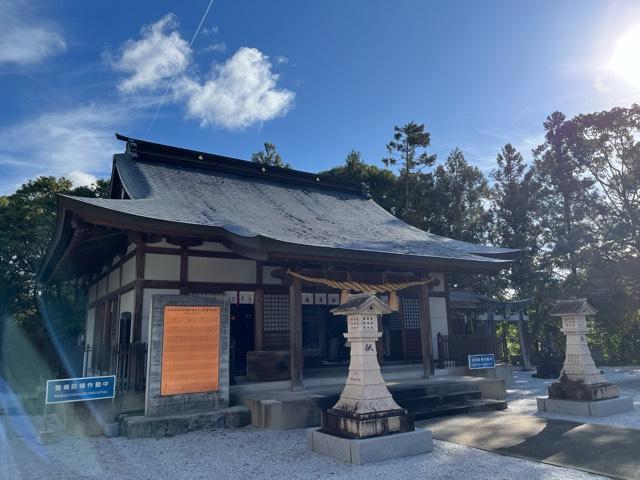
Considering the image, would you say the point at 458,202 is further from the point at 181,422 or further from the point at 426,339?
the point at 181,422

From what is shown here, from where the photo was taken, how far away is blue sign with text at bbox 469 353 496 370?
1141 centimetres

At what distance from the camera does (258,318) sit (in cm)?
1034

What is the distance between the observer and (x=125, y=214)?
25.0 feet

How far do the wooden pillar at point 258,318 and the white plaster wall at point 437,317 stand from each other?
209 inches

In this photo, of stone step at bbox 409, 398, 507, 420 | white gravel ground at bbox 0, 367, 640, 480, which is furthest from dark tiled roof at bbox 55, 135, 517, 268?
white gravel ground at bbox 0, 367, 640, 480

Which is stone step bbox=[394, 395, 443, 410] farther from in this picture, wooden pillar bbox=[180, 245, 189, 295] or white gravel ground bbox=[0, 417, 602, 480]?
wooden pillar bbox=[180, 245, 189, 295]

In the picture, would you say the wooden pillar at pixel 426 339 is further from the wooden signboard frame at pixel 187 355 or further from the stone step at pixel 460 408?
the wooden signboard frame at pixel 187 355

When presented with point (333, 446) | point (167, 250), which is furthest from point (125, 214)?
point (333, 446)

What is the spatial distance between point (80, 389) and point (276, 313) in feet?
14.7

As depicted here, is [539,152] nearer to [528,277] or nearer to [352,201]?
[528,277]

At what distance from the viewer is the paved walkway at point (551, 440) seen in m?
5.67

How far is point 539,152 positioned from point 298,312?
22045 mm

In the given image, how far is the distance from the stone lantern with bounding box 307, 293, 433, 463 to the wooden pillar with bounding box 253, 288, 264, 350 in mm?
3852

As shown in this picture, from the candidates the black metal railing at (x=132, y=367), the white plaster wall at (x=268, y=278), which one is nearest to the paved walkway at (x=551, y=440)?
the white plaster wall at (x=268, y=278)
